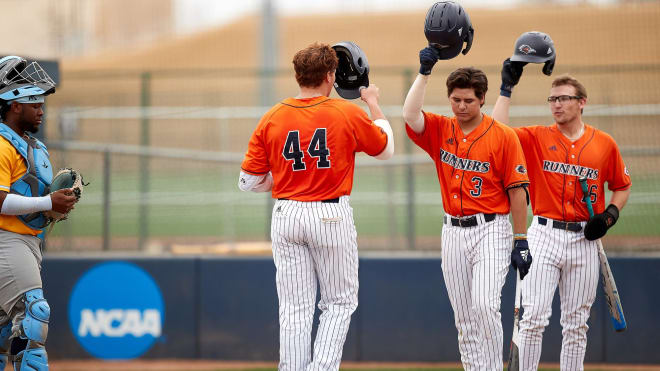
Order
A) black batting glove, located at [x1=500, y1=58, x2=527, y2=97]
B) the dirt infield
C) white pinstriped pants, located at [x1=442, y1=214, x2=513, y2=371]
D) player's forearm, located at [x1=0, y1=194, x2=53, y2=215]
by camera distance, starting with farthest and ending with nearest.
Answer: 1. the dirt infield
2. black batting glove, located at [x1=500, y1=58, x2=527, y2=97]
3. white pinstriped pants, located at [x1=442, y1=214, x2=513, y2=371]
4. player's forearm, located at [x1=0, y1=194, x2=53, y2=215]

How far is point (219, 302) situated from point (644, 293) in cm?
385

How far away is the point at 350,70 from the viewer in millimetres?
4941

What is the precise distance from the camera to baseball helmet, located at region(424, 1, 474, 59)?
485cm

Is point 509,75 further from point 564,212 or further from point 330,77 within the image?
point 330,77

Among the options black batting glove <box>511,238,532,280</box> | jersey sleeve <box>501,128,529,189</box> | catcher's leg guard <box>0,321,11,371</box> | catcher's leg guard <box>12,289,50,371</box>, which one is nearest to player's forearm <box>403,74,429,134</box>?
jersey sleeve <box>501,128,529,189</box>

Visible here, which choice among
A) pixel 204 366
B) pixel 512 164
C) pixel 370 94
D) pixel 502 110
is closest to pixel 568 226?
pixel 512 164

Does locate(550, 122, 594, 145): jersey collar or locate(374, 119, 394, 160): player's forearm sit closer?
locate(374, 119, 394, 160): player's forearm

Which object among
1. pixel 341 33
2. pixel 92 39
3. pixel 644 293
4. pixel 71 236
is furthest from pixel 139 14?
pixel 644 293

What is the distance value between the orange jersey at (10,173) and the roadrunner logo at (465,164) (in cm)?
255

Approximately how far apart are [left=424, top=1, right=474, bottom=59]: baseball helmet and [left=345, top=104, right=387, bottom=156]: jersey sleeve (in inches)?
28.1

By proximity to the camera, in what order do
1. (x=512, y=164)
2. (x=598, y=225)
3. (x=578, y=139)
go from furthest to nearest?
1. (x=578, y=139)
2. (x=598, y=225)
3. (x=512, y=164)

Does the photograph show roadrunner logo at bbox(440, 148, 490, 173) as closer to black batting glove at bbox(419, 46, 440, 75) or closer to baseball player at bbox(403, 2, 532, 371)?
baseball player at bbox(403, 2, 532, 371)

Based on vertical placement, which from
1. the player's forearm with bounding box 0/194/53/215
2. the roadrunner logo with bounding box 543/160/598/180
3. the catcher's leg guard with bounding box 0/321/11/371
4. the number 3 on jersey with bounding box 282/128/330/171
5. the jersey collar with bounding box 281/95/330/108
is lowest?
the catcher's leg guard with bounding box 0/321/11/371

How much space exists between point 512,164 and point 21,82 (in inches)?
117
